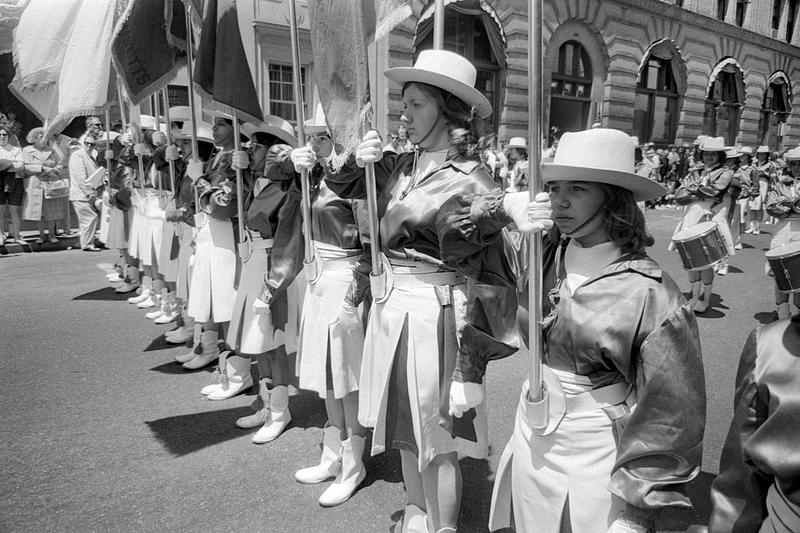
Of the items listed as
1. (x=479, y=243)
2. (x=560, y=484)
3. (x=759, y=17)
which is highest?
(x=759, y=17)

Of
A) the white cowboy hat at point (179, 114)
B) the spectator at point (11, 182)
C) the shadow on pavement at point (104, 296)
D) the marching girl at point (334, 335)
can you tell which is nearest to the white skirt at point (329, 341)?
the marching girl at point (334, 335)

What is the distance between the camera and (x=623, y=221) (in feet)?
6.25

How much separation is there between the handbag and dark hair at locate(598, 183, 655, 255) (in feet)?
39.8

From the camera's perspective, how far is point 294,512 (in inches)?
126

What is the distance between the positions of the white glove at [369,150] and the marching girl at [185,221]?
2820mm

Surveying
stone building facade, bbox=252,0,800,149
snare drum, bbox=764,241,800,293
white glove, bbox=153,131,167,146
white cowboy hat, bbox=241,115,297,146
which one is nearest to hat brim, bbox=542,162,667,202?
snare drum, bbox=764,241,800,293

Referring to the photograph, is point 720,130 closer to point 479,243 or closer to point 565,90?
point 565,90

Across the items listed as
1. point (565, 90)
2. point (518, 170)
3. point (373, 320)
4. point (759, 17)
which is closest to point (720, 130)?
point (759, 17)

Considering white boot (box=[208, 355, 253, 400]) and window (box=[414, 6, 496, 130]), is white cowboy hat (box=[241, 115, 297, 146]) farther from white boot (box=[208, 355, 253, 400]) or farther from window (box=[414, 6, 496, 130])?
window (box=[414, 6, 496, 130])

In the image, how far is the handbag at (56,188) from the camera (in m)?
11.5

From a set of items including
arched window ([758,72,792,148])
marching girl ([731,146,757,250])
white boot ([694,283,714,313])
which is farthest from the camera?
arched window ([758,72,792,148])

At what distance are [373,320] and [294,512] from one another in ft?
3.90

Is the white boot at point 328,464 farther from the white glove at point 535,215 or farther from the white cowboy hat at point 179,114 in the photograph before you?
the white cowboy hat at point 179,114

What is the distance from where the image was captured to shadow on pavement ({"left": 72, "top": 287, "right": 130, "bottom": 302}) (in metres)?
7.79
